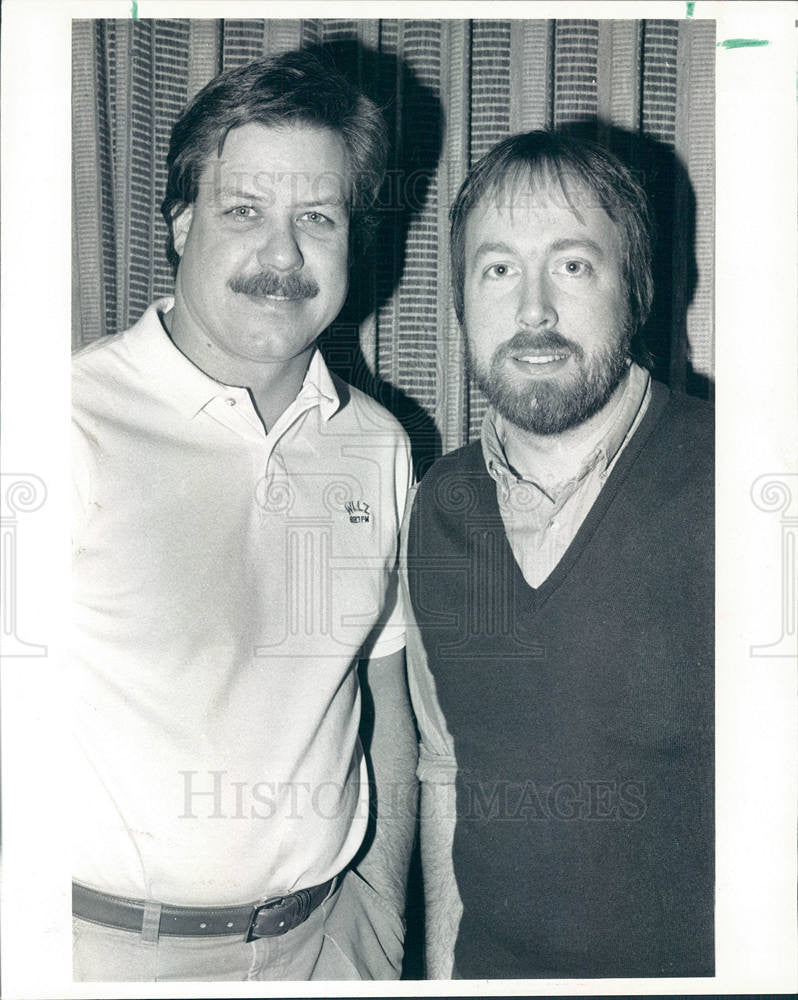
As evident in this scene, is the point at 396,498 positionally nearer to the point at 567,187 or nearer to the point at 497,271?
the point at 497,271

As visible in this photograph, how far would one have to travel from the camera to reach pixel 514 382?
1679mm

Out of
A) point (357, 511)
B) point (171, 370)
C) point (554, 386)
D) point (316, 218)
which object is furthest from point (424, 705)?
point (316, 218)

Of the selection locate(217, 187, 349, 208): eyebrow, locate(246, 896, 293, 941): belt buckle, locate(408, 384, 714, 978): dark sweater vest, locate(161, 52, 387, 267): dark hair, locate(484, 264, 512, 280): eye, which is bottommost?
locate(246, 896, 293, 941): belt buckle

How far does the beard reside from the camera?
1.67 m

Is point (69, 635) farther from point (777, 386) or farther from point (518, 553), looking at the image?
point (777, 386)

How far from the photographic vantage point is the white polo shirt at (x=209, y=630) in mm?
1621

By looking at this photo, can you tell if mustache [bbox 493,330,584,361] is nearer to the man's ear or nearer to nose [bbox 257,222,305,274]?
nose [bbox 257,222,305,274]

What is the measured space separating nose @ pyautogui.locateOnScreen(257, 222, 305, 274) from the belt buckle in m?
0.97

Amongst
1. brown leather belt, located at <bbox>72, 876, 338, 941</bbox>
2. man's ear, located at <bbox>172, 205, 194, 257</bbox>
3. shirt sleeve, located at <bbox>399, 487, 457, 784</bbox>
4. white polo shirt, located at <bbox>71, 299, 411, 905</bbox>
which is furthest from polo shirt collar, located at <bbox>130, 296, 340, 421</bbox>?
brown leather belt, located at <bbox>72, 876, 338, 941</bbox>

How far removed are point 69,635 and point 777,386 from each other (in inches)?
47.6

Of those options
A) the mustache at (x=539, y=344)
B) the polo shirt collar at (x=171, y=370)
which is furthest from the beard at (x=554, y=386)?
the polo shirt collar at (x=171, y=370)

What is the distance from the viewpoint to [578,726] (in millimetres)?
1672

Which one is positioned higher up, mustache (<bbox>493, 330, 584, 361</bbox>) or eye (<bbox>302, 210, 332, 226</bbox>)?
eye (<bbox>302, 210, 332, 226</bbox>)

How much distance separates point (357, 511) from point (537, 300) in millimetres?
434
